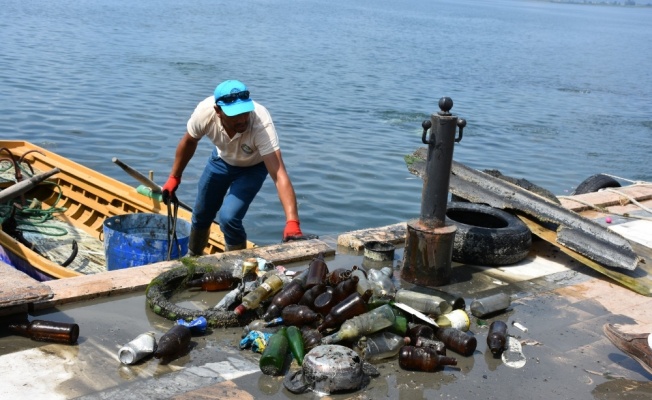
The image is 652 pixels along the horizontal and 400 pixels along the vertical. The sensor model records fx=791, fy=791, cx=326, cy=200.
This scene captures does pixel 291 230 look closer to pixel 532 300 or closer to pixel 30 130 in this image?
pixel 532 300

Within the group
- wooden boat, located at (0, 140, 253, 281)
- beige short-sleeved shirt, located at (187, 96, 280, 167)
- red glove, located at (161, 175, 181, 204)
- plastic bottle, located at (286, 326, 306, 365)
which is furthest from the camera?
wooden boat, located at (0, 140, 253, 281)

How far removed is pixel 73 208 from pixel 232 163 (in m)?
4.20

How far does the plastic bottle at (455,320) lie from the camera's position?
5484 millimetres

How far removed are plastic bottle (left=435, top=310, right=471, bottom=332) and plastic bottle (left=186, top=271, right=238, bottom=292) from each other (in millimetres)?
1620

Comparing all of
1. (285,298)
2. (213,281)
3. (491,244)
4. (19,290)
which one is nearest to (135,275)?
(213,281)

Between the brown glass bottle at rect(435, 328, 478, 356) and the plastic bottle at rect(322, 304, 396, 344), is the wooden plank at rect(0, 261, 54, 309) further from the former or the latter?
the brown glass bottle at rect(435, 328, 478, 356)

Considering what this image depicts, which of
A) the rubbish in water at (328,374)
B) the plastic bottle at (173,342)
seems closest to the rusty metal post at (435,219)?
the rubbish in water at (328,374)

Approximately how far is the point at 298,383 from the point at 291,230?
208 centimetres

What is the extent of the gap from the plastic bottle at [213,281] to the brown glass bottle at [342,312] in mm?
1051

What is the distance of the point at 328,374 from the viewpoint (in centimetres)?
454

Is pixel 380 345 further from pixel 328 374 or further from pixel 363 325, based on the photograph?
pixel 328 374

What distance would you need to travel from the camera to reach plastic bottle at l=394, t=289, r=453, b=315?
18.4 ft

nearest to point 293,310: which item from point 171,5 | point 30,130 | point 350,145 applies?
point 350,145

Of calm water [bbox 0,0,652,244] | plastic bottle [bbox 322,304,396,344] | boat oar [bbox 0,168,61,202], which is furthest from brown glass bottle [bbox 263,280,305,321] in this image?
calm water [bbox 0,0,652,244]
